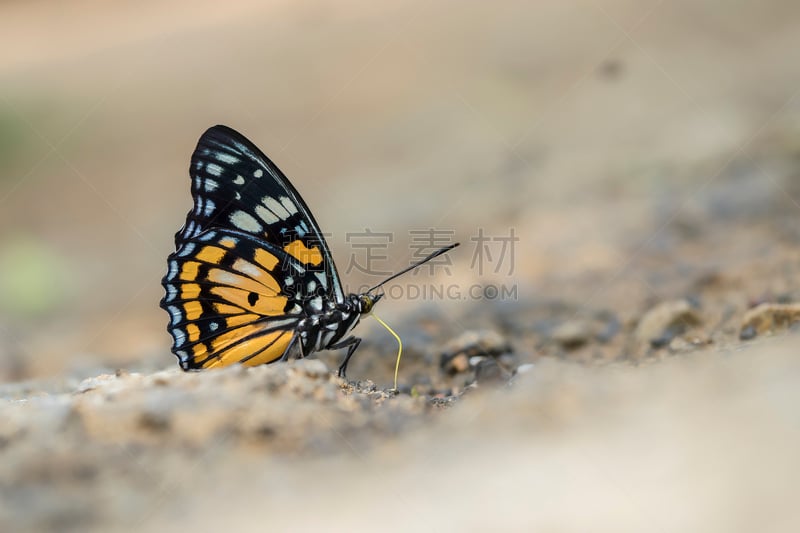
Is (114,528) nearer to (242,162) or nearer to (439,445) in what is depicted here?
(439,445)

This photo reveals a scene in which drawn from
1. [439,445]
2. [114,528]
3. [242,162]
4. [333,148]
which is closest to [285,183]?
[242,162]

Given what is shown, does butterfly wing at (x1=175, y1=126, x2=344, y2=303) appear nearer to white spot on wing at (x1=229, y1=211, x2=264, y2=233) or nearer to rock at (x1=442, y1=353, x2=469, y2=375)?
white spot on wing at (x1=229, y1=211, x2=264, y2=233)

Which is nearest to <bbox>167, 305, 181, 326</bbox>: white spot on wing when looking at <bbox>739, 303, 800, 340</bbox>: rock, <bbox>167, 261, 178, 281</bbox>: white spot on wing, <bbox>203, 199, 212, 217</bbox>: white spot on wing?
<bbox>167, 261, 178, 281</bbox>: white spot on wing

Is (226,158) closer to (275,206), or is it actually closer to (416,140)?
(275,206)

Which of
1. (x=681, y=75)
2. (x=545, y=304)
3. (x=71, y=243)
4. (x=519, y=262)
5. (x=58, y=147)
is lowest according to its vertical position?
(x=545, y=304)

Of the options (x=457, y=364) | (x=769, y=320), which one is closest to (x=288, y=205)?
(x=457, y=364)
